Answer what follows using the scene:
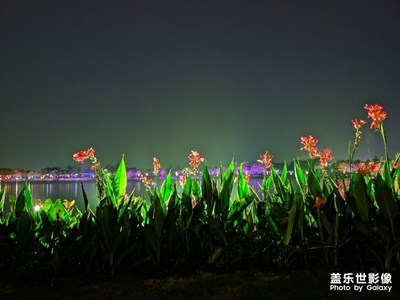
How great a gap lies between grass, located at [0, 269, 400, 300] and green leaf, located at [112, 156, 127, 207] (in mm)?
796

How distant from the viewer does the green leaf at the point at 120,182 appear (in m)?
3.72

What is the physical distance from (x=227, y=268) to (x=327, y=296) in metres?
0.99

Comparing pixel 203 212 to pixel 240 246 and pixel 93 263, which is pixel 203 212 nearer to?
pixel 240 246

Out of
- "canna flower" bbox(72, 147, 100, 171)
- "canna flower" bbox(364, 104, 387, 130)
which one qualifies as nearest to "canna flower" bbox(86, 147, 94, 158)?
"canna flower" bbox(72, 147, 100, 171)

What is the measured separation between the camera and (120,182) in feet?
12.4

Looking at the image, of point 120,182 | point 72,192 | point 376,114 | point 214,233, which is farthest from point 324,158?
point 72,192

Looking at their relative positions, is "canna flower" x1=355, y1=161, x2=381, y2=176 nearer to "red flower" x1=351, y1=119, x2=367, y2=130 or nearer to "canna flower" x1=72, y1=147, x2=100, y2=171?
"red flower" x1=351, y1=119, x2=367, y2=130

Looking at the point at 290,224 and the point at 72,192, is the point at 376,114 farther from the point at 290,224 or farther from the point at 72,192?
the point at 72,192

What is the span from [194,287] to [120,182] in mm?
1425

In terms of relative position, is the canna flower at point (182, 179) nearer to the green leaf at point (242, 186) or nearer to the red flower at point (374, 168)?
the green leaf at point (242, 186)

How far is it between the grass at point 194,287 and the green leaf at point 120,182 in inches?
31.3

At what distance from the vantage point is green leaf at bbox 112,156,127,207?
146 inches

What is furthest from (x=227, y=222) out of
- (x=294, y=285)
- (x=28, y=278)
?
(x=28, y=278)

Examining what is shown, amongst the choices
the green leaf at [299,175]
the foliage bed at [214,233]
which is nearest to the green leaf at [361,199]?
the foliage bed at [214,233]
